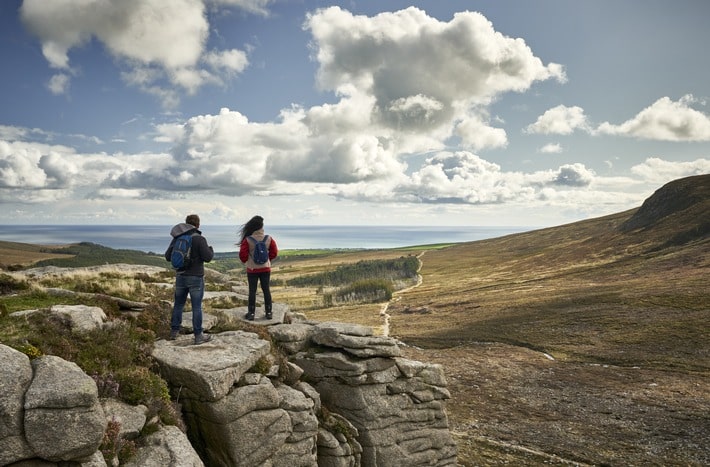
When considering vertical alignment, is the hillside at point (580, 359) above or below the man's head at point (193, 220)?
below

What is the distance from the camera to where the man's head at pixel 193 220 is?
16.9 meters

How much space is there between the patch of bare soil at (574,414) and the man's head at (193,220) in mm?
22731

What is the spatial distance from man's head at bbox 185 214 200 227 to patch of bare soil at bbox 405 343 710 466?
22731mm

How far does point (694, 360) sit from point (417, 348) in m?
36.8

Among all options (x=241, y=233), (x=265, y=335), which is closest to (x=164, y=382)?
(x=265, y=335)

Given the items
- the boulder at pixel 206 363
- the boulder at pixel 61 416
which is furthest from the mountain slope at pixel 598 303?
the boulder at pixel 61 416

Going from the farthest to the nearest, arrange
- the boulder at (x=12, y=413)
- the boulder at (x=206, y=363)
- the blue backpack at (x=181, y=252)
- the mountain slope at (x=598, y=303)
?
the mountain slope at (x=598, y=303) → the blue backpack at (x=181, y=252) → the boulder at (x=206, y=363) → the boulder at (x=12, y=413)

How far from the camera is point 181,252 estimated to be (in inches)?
640

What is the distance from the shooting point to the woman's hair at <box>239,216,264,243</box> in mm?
20859

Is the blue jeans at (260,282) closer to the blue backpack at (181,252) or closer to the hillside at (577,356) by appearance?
the blue backpack at (181,252)

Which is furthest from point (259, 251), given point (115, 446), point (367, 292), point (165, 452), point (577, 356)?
point (367, 292)

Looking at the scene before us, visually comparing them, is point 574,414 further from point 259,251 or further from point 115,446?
point 115,446

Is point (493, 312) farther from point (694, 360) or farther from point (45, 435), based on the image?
point (45, 435)

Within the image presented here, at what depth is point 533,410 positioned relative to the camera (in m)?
39.9
